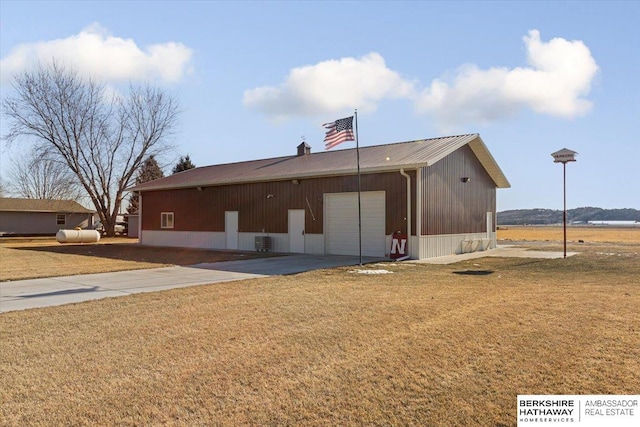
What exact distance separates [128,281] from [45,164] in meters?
34.4

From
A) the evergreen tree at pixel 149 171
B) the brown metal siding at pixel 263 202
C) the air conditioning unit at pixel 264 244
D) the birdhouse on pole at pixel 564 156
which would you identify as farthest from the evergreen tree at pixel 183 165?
the birdhouse on pole at pixel 564 156

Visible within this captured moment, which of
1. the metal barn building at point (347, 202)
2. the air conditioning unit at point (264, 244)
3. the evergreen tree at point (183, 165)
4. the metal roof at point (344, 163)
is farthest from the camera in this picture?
the evergreen tree at point (183, 165)

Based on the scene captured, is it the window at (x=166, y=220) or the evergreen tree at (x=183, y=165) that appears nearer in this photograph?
the window at (x=166, y=220)

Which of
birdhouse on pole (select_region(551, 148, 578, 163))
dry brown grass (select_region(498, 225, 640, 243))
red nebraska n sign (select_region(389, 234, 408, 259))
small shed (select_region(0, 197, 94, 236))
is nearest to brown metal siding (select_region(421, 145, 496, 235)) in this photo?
red nebraska n sign (select_region(389, 234, 408, 259))

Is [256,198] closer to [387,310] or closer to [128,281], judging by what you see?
[128,281]

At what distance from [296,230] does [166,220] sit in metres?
10.3

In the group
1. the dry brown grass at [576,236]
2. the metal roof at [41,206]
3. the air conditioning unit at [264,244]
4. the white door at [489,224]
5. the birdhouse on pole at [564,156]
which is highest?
the birdhouse on pole at [564,156]

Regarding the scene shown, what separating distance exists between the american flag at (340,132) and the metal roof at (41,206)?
36.7 metres

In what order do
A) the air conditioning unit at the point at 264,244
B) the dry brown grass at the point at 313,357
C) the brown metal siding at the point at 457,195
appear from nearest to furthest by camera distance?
the dry brown grass at the point at 313,357 → the brown metal siding at the point at 457,195 → the air conditioning unit at the point at 264,244

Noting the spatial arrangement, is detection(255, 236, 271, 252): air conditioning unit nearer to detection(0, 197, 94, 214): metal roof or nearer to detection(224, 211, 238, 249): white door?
detection(224, 211, 238, 249): white door

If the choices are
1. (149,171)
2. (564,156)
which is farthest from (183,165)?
(564,156)

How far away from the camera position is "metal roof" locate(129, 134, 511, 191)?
1816 cm

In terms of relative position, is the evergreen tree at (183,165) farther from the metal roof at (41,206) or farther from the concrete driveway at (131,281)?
the concrete driveway at (131,281)

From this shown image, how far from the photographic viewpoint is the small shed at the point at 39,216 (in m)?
40.8
